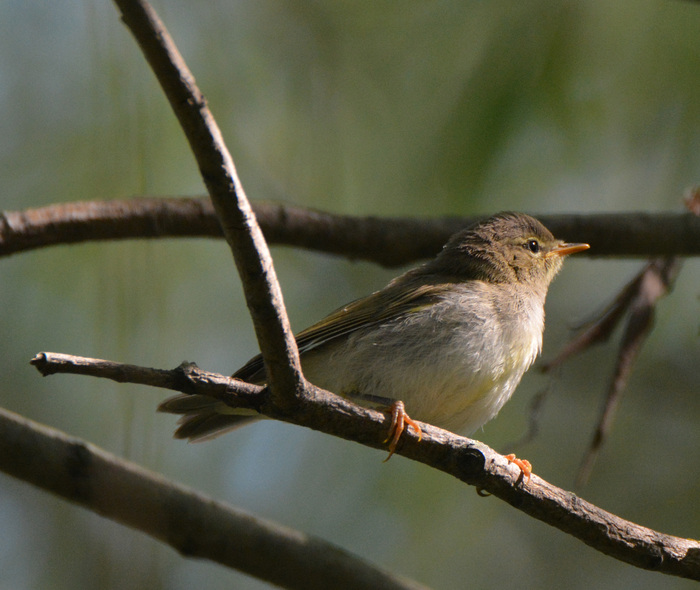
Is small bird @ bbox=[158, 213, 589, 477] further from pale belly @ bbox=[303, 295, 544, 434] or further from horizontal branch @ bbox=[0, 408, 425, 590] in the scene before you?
horizontal branch @ bbox=[0, 408, 425, 590]

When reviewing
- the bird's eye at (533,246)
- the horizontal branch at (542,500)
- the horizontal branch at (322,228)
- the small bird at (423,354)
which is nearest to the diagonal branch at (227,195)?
the horizontal branch at (542,500)

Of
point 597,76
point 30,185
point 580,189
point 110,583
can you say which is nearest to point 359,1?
point 597,76

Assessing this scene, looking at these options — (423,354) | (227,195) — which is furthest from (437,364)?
(227,195)

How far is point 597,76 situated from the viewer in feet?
19.8

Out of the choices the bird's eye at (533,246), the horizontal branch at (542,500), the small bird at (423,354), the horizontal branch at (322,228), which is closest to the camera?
the horizontal branch at (542,500)

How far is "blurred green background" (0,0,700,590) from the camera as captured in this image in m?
5.49

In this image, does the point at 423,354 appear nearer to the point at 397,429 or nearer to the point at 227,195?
the point at 397,429

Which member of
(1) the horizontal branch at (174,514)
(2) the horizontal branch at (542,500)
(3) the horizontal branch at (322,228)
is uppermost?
(3) the horizontal branch at (322,228)

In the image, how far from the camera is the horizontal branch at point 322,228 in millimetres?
3803

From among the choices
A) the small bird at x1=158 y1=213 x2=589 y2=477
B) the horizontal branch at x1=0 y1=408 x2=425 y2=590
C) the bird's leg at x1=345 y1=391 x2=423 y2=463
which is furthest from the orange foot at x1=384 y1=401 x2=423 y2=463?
the horizontal branch at x1=0 y1=408 x2=425 y2=590

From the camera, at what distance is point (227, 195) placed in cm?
205

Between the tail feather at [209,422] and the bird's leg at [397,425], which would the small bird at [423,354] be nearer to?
the tail feather at [209,422]

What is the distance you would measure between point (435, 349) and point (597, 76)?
352cm

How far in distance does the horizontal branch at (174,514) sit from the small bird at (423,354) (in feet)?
1.40
